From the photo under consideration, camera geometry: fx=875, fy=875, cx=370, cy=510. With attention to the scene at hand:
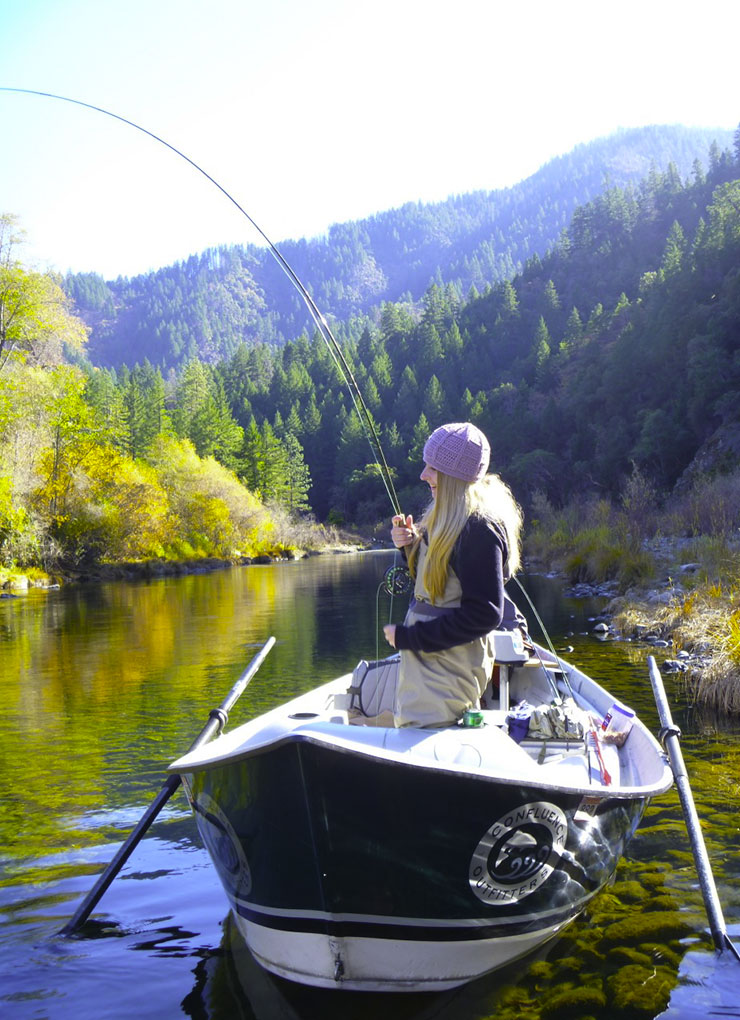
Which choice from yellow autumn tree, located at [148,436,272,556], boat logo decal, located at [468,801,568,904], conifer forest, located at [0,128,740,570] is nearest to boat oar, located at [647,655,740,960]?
boat logo decal, located at [468,801,568,904]

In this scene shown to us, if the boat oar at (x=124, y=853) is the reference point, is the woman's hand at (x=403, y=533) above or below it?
above

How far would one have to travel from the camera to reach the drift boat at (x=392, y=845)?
3.62 m

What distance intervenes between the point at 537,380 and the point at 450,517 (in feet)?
255

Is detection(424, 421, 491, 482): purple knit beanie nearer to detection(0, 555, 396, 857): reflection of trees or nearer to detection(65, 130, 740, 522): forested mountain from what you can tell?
detection(0, 555, 396, 857): reflection of trees

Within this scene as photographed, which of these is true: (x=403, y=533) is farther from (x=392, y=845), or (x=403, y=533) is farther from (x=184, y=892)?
(x=184, y=892)

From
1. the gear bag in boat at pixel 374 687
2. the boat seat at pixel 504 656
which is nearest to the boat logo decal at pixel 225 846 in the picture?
the gear bag in boat at pixel 374 687

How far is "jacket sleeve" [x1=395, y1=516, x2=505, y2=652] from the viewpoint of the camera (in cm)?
392

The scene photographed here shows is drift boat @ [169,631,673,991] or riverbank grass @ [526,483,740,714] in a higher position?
drift boat @ [169,631,673,991]

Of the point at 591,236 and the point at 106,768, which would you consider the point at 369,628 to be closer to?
the point at 106,768

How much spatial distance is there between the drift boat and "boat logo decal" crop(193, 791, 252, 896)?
1 cm

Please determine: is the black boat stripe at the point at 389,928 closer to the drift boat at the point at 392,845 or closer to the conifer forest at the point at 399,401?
the drift boat at the point at 392,845

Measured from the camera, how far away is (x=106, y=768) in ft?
27.0

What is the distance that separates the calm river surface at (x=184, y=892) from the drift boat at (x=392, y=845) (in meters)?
0.25

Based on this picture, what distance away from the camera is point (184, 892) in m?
5.54
